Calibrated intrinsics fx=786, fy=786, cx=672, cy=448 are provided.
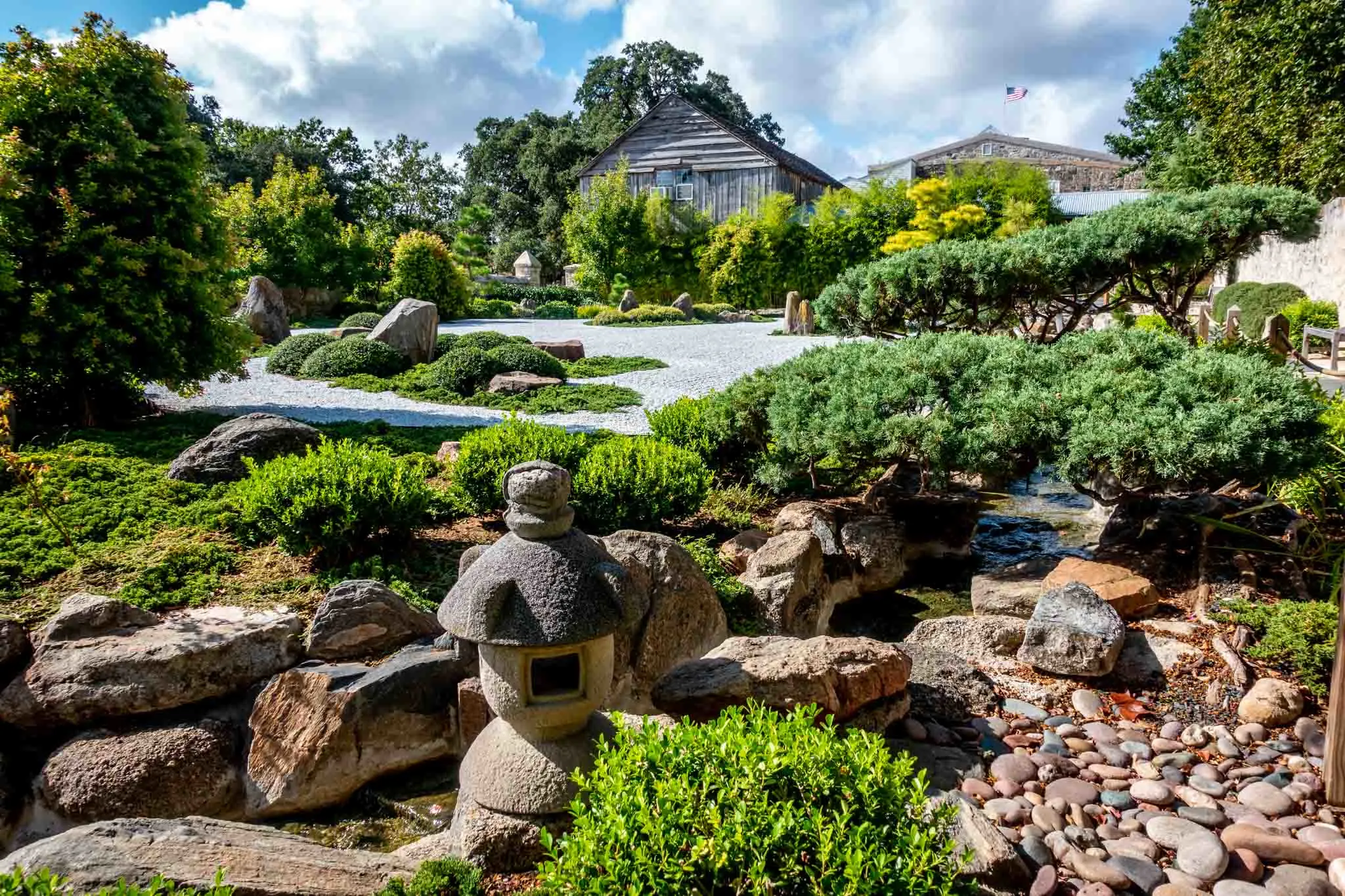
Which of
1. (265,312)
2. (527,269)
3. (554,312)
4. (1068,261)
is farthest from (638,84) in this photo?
(1068,261)

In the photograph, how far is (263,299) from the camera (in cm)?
2045

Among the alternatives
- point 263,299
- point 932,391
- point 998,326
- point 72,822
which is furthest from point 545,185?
point 72,822

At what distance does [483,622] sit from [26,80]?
9191mm

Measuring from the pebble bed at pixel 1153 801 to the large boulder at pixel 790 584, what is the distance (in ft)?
5.09

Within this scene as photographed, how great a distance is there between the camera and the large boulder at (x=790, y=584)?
19.6 feet

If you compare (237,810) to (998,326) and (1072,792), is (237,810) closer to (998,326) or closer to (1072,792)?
(1072,792)

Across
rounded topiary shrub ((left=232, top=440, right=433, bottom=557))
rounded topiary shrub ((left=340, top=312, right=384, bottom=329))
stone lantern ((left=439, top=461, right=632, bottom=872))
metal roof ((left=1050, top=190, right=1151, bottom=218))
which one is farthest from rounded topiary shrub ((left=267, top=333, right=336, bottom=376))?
metal roof ((left=1050, top=190, right=1151, bottom=218))

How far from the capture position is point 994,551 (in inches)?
325

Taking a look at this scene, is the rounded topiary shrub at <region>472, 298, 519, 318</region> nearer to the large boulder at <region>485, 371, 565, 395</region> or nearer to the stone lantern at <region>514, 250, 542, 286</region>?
the stone lantern at <region>514, 250, 542, 286</region>

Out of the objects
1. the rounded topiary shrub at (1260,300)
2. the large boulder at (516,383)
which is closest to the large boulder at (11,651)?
the large boulder at (516,383)

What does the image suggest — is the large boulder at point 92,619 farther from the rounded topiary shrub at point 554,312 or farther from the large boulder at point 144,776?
the rounded topiary shrub at point 554,312

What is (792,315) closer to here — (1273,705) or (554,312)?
(554,312)

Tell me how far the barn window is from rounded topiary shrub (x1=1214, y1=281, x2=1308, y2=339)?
69.2 feet

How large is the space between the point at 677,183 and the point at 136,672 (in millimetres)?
33343
